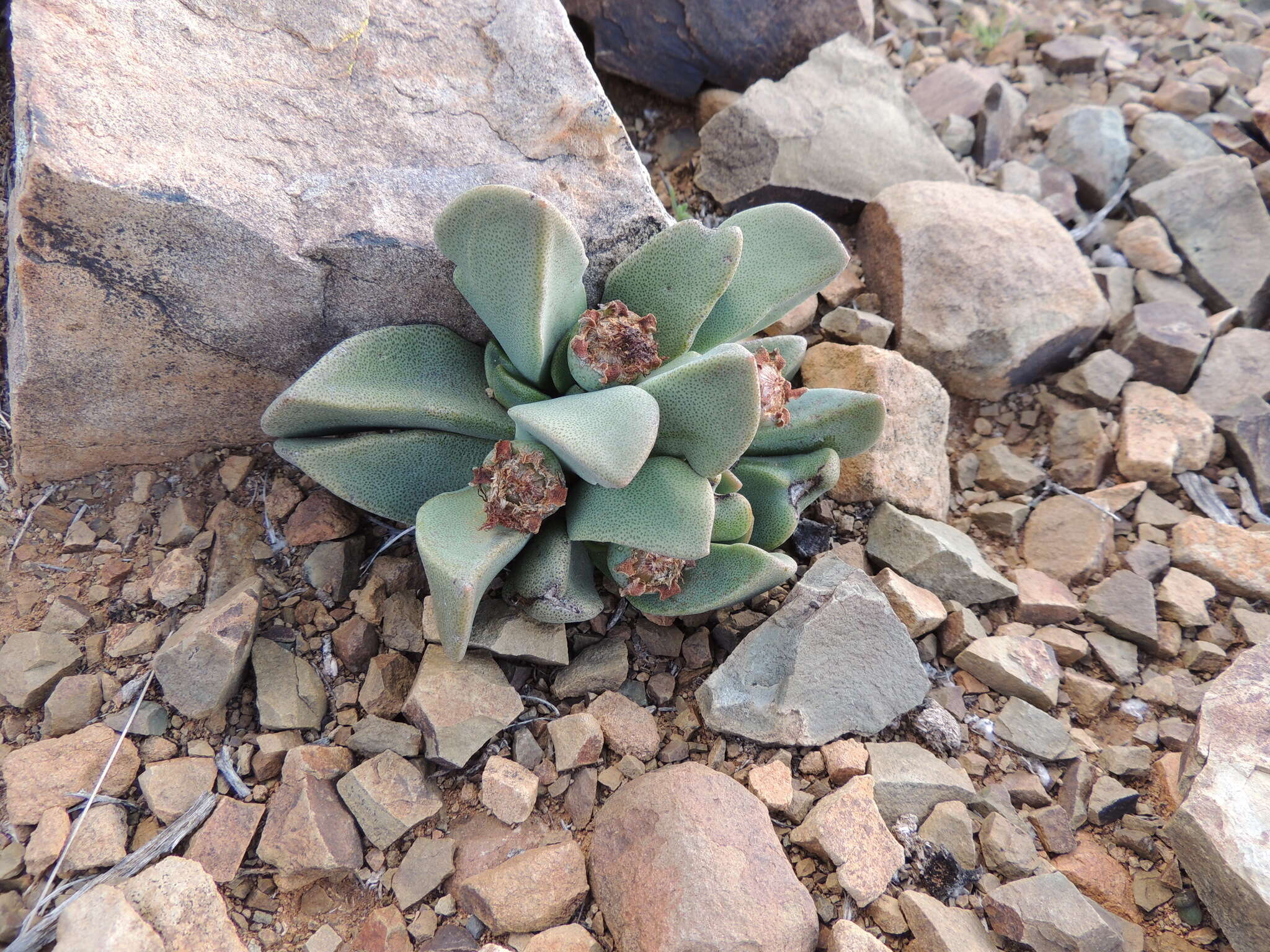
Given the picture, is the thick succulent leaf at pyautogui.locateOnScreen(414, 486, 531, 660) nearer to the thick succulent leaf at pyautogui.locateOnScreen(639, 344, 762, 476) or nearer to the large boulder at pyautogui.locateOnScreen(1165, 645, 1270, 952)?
the thick succulent leaf at pyautogui.locateOnScreen(639, 344, 762, 476)

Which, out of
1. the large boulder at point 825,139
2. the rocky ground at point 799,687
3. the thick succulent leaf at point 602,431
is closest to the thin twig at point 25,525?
the rocky ground at point 799,687

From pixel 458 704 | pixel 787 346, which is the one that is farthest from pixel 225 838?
pixel 787 346

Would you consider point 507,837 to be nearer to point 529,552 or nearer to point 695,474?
point 529,552

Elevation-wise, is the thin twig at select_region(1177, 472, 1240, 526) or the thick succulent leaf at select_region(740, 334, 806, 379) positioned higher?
the thick succulent leaf at select_region(740, 334, 806, 379)

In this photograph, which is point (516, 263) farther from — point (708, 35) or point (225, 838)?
point (708, 35)

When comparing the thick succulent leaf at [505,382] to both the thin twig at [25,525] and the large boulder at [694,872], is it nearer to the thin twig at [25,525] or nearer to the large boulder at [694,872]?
the large boulder at [694,872]

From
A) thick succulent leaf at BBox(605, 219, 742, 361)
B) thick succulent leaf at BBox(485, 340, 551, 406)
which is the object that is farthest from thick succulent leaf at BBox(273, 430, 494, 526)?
thick succulent leaf at BBox(605, 219, 742, 361)
